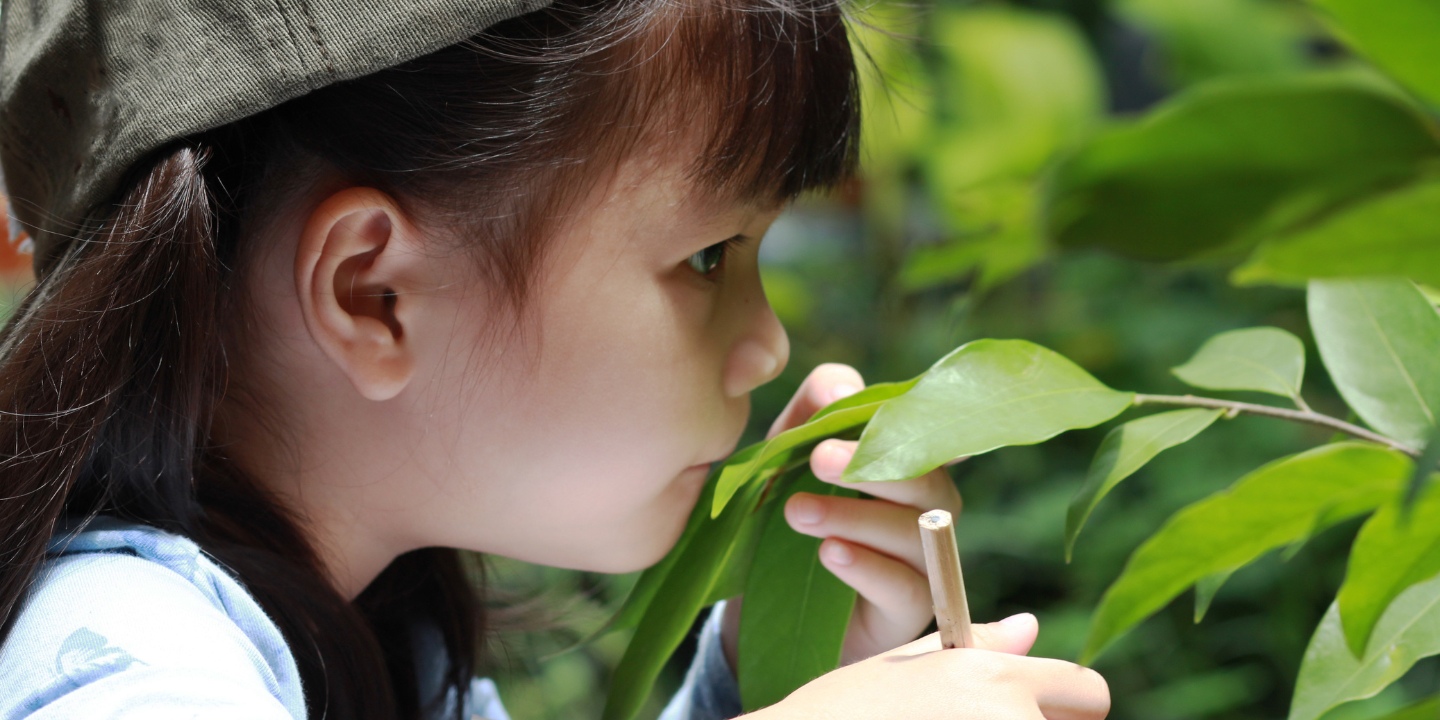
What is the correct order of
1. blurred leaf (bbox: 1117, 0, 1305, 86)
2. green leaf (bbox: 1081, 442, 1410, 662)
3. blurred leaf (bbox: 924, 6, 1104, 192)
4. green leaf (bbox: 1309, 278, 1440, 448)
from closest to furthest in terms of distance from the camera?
green leaf (bbox: 1081, 442, 1410, 662), green leaf (bbox: 1309, 278, 1440, 448), blurred leaf (bbox: 1117, 0, 1305, 86), blurred leaf (bbox: 924, 6, 1104, 192)

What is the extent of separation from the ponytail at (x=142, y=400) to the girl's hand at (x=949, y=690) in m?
0.26

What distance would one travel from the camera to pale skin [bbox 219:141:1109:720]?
54 centimetres

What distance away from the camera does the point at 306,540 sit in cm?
60

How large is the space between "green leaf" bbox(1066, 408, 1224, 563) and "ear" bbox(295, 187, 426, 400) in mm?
309

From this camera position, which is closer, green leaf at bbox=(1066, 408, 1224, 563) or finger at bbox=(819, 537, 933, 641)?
green leaf at bbox=(1066, 408, 1224, 563)

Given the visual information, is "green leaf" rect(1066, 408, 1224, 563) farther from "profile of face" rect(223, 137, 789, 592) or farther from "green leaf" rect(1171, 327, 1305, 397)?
"profile of face" rect(223, 137, 789, 592)

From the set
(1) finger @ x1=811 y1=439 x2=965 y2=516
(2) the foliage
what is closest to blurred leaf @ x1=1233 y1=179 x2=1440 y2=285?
(2) the foliage

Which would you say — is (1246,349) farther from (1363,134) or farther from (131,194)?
(131,194)

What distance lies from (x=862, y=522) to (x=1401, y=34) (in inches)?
15.3

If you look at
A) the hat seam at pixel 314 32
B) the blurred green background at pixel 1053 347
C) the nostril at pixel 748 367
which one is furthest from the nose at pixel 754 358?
the blurred green background at pixel 1053 347

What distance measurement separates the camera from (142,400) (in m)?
0.54

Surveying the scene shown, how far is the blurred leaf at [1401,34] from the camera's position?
224 mm

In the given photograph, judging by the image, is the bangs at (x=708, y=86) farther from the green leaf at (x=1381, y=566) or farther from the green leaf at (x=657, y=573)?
the green leaf at (x=1381, y=566)

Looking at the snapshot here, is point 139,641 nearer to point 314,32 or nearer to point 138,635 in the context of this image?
point 138,635
